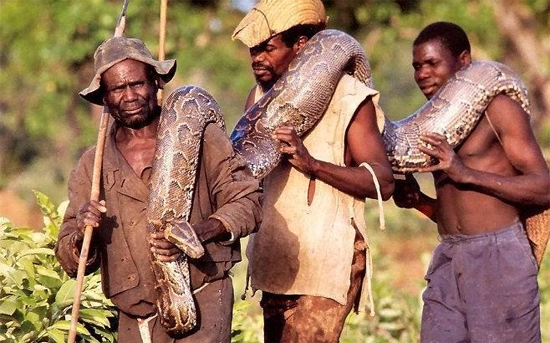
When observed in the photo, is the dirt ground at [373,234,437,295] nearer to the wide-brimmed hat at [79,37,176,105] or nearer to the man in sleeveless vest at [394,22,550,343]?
the man in sleeveless vest at [394,22,550,343]

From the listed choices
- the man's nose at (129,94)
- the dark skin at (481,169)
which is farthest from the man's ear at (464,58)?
the man's nose at (129,94)

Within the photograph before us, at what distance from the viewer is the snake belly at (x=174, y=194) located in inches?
207

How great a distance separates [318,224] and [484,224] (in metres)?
0.94

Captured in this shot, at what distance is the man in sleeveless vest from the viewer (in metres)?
6.34

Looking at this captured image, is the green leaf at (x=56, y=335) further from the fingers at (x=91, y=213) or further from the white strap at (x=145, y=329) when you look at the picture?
the fingers at (x=91, y=213)

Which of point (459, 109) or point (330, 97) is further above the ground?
point (459, 109)

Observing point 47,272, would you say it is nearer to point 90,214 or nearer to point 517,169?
point 90,214

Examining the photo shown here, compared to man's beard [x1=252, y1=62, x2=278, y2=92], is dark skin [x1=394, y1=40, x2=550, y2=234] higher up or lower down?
lower down

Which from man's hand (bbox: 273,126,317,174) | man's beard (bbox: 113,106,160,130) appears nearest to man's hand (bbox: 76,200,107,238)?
man's beard (bbox: 113,106,160,130)

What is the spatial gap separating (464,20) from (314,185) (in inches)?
479

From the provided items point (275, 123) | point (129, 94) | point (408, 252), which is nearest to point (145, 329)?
point (129, 94)

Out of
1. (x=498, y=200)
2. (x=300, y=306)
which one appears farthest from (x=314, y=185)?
(x=498, y=200)

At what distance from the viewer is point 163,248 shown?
17.0 feet

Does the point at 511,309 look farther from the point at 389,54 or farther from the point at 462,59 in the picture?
the point at 389,54
